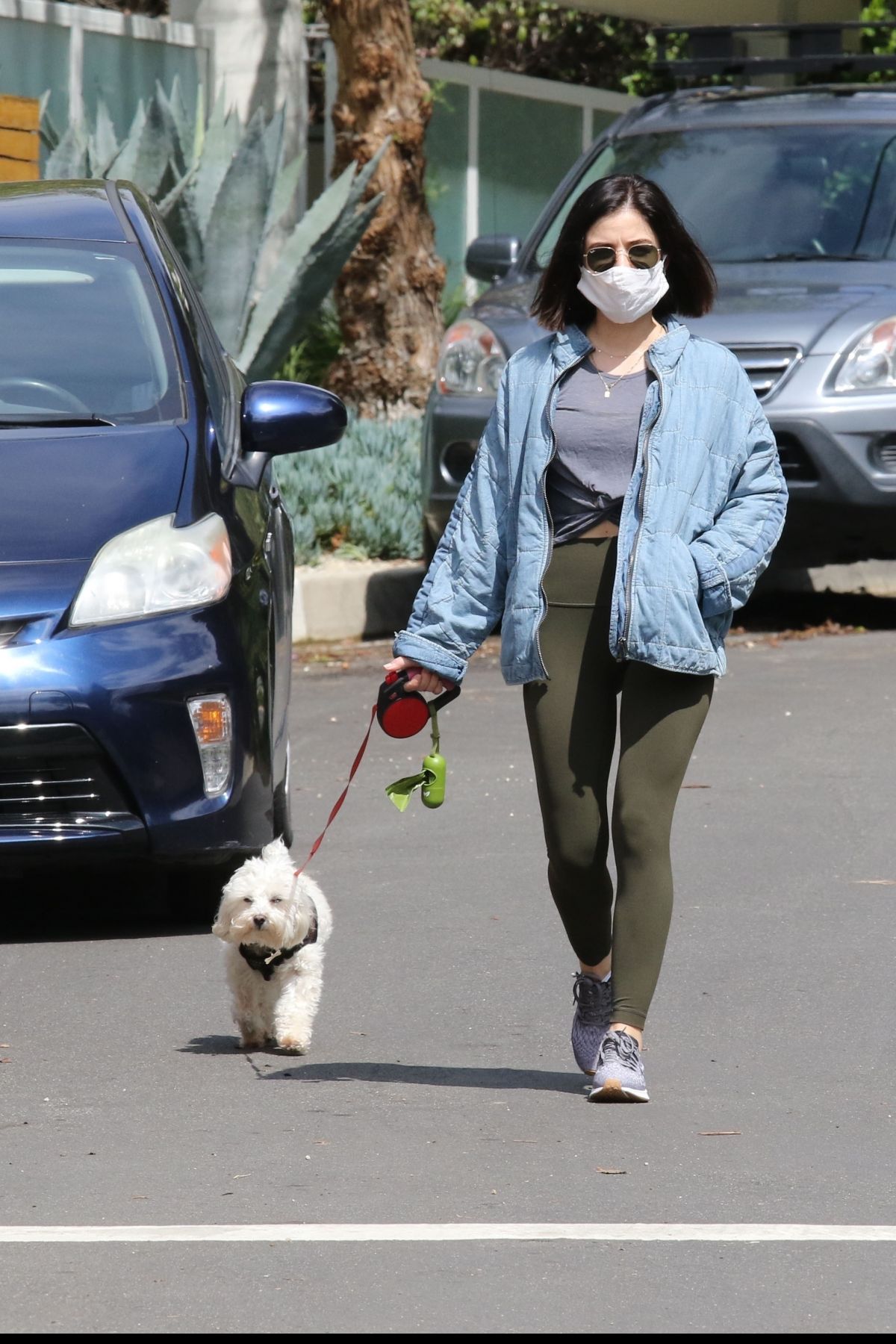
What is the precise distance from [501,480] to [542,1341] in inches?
75.7

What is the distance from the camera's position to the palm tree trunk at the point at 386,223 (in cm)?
1390

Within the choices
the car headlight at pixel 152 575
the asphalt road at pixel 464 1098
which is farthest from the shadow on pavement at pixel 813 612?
the car headlight at pixel 152 575

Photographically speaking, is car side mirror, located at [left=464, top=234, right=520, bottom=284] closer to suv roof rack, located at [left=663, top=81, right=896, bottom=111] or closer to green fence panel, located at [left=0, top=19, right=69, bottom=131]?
suv roof rack, located at [left=663, top=81, right=896, bottom=111]

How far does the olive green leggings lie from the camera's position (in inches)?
181

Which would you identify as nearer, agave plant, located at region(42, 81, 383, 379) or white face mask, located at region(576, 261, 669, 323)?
white face mask, located at region(576, 261, 669, 323)

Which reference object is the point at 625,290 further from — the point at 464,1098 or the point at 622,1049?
the point at 464,1098

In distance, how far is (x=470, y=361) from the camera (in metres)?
10.6

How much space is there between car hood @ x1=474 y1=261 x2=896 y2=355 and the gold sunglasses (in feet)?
17.9

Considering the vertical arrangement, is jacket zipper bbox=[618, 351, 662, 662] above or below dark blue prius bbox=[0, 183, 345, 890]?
above

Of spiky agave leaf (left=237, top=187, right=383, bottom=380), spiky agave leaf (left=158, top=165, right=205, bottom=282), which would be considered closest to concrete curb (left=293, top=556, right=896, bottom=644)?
spiky agave leaf (left=237, top=187, right=383, bottom=380)

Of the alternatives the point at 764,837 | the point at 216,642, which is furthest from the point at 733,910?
the point at 216,642

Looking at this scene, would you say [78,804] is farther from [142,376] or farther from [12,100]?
[12,100]

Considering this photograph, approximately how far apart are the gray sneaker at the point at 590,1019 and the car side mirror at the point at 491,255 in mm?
6629

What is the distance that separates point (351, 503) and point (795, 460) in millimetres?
2648
